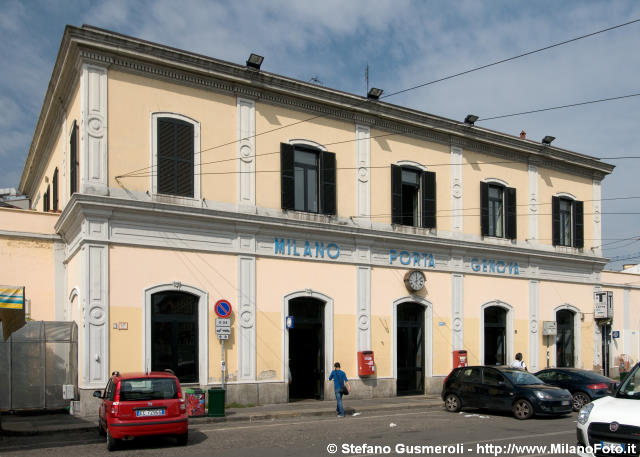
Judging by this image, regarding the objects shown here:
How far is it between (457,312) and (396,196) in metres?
5.30

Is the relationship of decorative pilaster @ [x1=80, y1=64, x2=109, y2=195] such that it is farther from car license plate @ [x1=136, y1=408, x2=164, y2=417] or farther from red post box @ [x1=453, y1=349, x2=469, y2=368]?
→ red post box @ [x1=453, y1=349, x2=469, y2=368]

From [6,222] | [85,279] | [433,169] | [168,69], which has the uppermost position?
[168,69]

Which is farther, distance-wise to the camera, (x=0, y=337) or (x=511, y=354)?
(x=511, y=354)

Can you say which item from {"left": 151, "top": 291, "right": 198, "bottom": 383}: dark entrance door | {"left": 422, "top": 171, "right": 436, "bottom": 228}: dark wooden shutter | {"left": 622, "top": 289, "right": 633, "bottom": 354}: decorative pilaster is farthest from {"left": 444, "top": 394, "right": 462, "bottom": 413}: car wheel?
{"left": 622, "top": 289, "right": 633, "bottom": 354}: decorative pilaster

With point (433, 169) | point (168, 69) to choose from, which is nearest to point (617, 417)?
point (168, 69)

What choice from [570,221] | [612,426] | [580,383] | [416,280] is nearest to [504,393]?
[580,383]

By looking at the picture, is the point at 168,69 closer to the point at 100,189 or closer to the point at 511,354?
the point at 100,189

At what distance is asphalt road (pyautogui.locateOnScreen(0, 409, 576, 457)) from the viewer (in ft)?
42.5

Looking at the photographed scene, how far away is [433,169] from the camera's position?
2622 cm

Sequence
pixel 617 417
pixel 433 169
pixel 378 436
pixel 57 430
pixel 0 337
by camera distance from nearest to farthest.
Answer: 1. pixel 617 417
2. pixel 378 436
3. pixel 57 430
4. pixel 0 337
5. pixel 433 169

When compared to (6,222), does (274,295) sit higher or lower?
lower

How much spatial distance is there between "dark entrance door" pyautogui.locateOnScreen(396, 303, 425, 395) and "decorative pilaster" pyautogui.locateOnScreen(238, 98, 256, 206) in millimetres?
7434

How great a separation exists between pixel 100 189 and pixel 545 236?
19583mm

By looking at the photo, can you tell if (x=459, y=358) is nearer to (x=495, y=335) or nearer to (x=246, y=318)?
(x=495, y=335)
